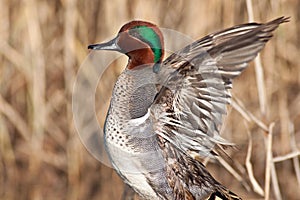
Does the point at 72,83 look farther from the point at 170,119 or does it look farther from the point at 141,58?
the point at 170,119

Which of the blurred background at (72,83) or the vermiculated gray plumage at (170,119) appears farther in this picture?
the blurred background at (72,83)

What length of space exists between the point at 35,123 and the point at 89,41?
56cm

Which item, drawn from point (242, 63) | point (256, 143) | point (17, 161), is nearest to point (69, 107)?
point (17, 161)

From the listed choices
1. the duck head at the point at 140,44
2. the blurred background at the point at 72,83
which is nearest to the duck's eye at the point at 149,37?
the duck head at the point at 140,44

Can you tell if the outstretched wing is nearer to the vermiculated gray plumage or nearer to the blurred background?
the vermiculated gray plumage

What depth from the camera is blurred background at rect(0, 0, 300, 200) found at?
4.20 metres

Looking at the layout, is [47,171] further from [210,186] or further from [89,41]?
[210,186]

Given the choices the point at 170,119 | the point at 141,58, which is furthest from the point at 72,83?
the point at 170,119

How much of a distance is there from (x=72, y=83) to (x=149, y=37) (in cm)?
184

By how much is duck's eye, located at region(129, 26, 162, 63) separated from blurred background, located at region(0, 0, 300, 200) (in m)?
1.48

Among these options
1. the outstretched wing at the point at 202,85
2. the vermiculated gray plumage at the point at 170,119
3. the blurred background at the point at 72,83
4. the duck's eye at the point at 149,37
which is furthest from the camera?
the blurred background at the point at 72,83

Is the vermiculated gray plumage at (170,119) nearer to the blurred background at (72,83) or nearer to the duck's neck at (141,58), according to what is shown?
the duck's neck at (141,58)

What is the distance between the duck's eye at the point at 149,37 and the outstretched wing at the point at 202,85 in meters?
0.08

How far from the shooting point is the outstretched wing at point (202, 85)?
2.23 meters
